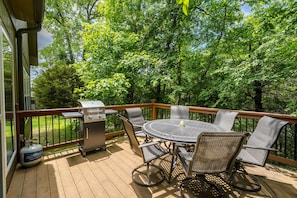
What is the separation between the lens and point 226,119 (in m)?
3.50

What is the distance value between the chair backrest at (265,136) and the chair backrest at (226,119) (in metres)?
→ 0.63

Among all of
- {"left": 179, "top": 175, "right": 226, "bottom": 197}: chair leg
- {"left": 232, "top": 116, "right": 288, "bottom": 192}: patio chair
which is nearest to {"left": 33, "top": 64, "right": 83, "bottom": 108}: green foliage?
{"left": 179, "top": 175, "right": 226, "bottom": 197}: chair leg

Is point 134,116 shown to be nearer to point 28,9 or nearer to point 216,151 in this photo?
point 216,151

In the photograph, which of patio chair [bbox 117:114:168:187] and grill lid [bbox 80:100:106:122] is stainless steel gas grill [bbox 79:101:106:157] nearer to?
grill lid [bbox 80:100:106:122]

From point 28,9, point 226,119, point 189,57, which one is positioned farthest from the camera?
point 189,57

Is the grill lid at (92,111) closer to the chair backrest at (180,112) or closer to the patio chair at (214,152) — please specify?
the chair backrest at (180,112)

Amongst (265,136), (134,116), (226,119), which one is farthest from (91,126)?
(265,136)

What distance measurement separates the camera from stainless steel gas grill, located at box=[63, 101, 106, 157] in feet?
11.4

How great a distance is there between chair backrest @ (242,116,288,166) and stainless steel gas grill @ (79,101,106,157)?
9.55 ft

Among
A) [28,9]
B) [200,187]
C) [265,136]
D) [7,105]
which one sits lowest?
[200,187]

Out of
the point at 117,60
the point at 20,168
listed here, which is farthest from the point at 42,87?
the point at 20,168

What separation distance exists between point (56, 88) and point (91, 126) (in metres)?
7.08

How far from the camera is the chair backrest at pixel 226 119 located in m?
3.38

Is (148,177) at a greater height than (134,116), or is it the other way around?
(134,116)
